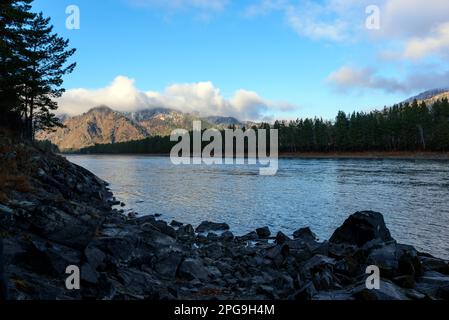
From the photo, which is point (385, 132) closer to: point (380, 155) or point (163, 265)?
point (380, 155)

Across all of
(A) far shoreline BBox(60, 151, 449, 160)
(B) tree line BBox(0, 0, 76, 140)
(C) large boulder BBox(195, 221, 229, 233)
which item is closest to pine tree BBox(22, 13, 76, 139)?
(B) tree line BBox(0, 0, 76, 140)

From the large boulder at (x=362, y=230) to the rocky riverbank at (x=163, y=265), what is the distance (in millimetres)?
587

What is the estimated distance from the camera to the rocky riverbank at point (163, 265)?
1230 cm

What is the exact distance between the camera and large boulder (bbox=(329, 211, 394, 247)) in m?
23.4

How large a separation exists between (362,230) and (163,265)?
13.1m

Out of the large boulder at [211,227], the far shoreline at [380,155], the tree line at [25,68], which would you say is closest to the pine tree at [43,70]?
the tree line at [25,68]

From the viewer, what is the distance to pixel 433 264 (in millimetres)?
18375

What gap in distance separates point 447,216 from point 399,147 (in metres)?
122

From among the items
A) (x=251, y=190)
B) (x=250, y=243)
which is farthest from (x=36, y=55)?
(x=250, y=243)

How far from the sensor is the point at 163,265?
658 inches

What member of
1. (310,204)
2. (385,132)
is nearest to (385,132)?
(385,132)

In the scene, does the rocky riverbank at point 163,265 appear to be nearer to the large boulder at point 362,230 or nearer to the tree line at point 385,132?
the large boulder at point 362,230

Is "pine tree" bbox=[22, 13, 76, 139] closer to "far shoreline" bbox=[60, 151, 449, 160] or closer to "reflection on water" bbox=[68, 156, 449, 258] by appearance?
"reflection on water" bbox=[68, 156, 449, 258]
